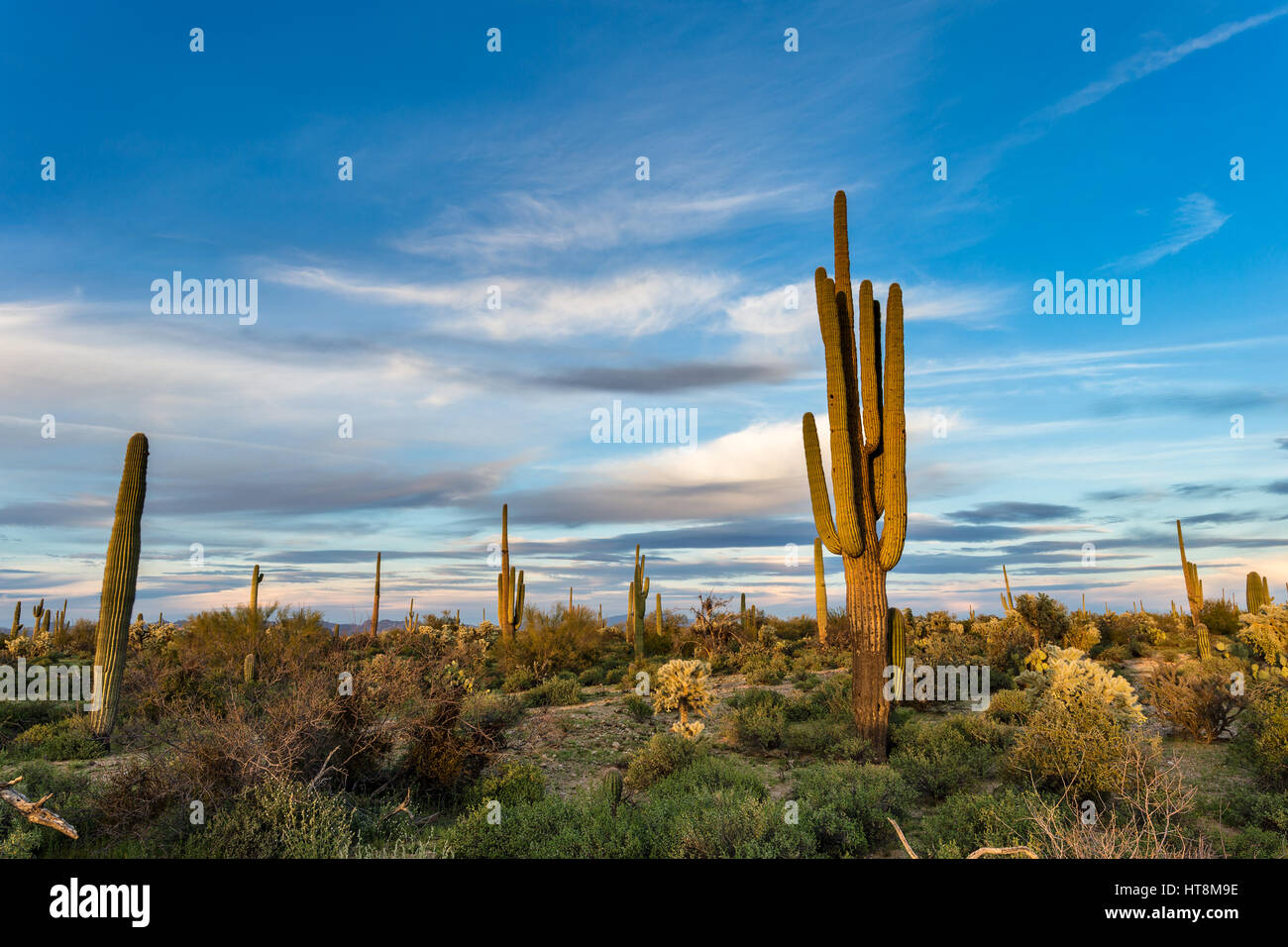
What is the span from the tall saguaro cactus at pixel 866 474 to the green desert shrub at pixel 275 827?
27.5 feet

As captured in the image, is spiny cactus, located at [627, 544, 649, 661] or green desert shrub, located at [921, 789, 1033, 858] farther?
spiny cactus, located at [627, 544, 649, 661]

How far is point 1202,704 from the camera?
41.5 feet

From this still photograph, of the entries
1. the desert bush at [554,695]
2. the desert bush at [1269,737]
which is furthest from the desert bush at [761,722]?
the desert bush at [1269,737]

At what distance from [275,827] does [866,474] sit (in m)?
9.91

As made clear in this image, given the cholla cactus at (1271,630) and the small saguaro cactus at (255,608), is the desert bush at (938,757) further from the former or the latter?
the small saguaro cactus at (255,608)

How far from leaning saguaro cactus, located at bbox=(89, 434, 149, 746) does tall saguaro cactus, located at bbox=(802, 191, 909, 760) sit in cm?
1383

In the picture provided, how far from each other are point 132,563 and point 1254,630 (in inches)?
895

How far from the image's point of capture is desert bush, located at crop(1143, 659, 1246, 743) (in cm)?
1256

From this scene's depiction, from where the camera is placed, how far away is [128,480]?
15.2 m

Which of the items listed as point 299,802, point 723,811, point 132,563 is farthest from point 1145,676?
point 132,563

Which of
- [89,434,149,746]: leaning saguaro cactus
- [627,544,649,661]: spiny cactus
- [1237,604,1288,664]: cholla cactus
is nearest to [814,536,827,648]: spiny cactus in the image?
[627,544,649,661]: spiny cactus

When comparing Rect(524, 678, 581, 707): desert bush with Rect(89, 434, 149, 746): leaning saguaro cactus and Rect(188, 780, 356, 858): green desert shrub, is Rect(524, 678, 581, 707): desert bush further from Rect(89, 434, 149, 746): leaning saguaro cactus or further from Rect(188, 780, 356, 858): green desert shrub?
Rect(188, 780, 356, 858): green desert shrub

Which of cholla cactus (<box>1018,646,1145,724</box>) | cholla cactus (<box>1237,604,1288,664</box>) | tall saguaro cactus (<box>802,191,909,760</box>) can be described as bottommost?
cholla cactus (<box>1018,646,1145,724</box>)

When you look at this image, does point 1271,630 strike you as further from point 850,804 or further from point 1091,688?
point 850,804
